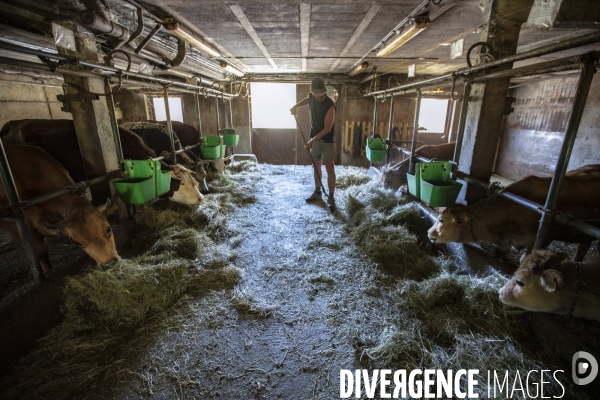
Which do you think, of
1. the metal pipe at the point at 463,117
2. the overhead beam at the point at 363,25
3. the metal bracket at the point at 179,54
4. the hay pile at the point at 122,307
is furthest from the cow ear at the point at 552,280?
the metal bracket at the point at 179,54

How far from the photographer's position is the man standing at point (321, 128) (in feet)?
16.2

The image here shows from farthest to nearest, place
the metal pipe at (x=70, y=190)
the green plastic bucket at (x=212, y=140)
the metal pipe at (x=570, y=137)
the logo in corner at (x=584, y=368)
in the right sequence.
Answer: the green plastic bucket at (x=212, y=140)
the metal pipe at (x=70, y=190)
the metal pipe at (x=570, y=137)
the logo in corner at (x=584, y=368)

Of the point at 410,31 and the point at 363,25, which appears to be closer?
the point at 410,31

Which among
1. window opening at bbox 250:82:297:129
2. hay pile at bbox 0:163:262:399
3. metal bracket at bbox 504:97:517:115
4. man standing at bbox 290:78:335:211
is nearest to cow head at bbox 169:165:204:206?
hay pile at bbox 0:163:262:399

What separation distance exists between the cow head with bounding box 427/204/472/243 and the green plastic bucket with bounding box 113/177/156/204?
309 cm

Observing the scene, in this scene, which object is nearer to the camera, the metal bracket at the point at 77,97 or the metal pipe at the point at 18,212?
the metal pipe at the point at 18,212

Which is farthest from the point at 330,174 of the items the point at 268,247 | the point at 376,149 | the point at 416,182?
the point at 416,182

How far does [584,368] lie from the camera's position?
173 centimetres

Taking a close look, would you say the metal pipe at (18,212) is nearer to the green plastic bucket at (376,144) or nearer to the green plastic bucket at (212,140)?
the green plastic bucket at (212,140)

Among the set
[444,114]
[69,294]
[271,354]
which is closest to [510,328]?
[271,354]

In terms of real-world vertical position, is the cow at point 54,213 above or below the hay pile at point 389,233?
above

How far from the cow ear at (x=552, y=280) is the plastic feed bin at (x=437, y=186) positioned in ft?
3.52

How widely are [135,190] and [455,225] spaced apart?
326cm

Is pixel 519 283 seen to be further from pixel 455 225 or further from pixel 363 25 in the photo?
pixel 363 25
